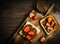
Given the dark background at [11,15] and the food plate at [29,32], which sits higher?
the dark background at [11,15]

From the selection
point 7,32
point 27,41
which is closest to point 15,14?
point 7,32

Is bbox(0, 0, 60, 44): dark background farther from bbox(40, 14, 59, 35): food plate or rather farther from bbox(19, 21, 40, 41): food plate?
bbox(40, 14, 59, 35): food plate

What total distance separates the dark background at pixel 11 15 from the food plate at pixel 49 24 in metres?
0.35

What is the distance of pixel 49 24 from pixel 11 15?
74 cm

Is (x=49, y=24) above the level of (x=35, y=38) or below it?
above

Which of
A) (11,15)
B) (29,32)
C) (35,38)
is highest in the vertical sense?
(11,15)

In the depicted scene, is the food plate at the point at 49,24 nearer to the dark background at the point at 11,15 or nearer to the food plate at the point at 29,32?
the food plate at the point at 29,32

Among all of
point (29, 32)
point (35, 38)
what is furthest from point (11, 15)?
point (35, 38)

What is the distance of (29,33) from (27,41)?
6.2 inches

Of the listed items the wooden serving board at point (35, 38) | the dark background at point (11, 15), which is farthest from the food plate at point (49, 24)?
the dark background at point (11, 15)

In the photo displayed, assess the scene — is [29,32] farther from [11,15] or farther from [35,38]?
[11,15]

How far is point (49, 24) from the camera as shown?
301 centimetres

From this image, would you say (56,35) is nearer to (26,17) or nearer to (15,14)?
(26,17)

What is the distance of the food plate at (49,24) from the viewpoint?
2982 mm
